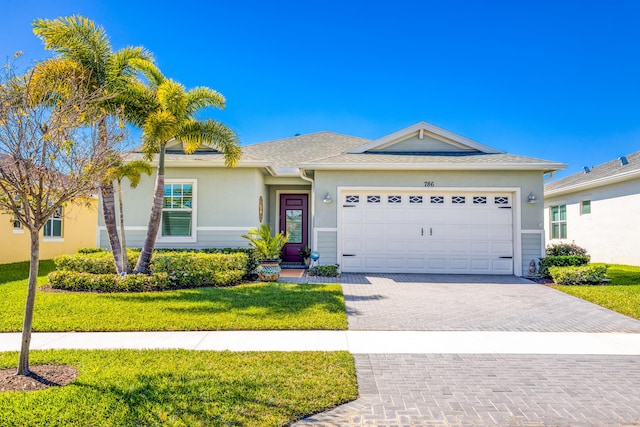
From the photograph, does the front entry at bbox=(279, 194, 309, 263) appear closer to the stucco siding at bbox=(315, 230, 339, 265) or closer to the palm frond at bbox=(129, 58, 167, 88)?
the stucco siding at bbox=(315, 230, 339, 265)

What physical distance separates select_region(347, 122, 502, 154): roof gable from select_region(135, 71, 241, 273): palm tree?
4.79 meters

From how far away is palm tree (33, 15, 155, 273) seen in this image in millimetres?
8648

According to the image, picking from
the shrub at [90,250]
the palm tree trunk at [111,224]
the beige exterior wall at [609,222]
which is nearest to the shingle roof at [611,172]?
the beige exterior wall at [609,222]

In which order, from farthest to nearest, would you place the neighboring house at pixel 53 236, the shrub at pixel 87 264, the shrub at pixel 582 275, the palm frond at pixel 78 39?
the neighboring house at pixel 53 236 < the shrub at pixel 582 275 < the shrub at pixel 87 264 < the palm frond at pixel 78 39

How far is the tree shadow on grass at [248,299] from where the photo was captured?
715 cm

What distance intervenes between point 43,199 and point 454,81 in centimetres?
1565

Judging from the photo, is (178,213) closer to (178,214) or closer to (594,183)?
(178,214)

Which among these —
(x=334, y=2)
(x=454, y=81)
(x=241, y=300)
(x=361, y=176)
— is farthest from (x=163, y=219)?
(x=454, y=81)

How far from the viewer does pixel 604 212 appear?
1548 centimetres

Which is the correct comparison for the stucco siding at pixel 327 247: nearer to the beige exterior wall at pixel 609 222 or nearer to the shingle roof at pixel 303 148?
the shingle roof at pixel 303 148

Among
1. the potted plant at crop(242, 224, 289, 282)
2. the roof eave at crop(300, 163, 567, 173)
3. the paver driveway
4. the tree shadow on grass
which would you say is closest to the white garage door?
the roof eave at crop(300, 163, 567, 173)

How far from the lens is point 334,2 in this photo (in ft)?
37.8

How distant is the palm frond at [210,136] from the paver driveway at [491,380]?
18.6ft

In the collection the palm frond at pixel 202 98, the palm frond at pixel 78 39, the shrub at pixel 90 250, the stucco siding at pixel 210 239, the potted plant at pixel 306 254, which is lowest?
the potted plant at pixel 306 254
